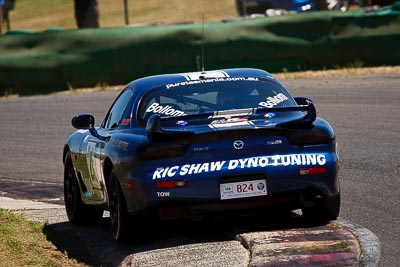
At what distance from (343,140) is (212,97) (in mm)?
5217

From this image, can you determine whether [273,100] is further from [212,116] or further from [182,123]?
[182,123]

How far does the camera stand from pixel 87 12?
1118 inches

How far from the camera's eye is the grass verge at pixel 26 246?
821 centimetres

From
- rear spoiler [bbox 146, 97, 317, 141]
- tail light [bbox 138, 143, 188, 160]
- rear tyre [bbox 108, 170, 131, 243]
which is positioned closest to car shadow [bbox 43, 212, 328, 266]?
rear tyre [bbox 108, 170, 131, 243]

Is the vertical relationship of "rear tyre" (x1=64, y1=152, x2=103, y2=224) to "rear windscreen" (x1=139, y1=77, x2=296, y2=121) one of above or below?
below

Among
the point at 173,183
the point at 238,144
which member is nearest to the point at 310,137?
the point at 238,144

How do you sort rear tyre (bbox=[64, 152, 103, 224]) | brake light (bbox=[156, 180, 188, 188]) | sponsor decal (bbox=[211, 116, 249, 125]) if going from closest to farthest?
brake light (bbox=[156, 180, 188, 188]) → sponsor decal (bbox=[211, 116, 249, 125]) → rear tyre (bbox=[64, 152, 103, 224])

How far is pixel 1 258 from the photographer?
812cm

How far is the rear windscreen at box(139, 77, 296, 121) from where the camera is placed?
29.0 feet

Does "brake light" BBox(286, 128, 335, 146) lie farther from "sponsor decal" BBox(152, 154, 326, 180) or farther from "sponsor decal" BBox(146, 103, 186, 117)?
"sponsor decal" BBox(146, 103, 186, 117)

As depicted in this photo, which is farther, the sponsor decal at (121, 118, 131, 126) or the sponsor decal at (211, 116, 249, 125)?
the sponsor decal at (121, 118, 131, 126)

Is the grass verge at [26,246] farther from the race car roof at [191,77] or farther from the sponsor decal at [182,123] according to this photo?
the race car roof at [191,77]

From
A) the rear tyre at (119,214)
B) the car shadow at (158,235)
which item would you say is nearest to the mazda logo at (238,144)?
the car shadow at (158,235)

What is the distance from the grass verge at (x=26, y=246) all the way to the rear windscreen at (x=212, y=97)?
133 centimetres
